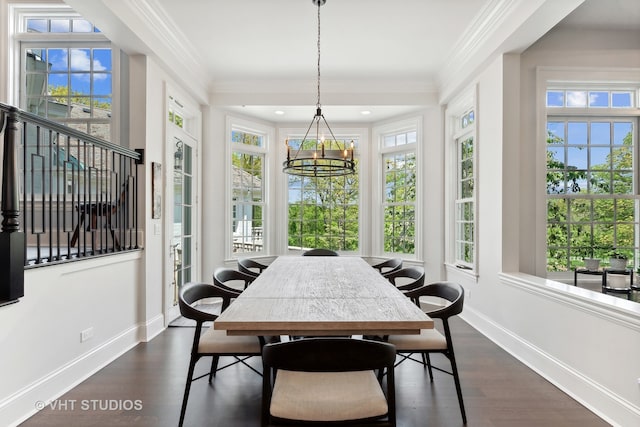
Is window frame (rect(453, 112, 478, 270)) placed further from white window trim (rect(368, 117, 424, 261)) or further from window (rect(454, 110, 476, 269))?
white window trim (rect(368, 117, 424, 261))

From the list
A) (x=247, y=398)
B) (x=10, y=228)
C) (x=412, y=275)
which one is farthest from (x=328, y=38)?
(x=247, y=398)

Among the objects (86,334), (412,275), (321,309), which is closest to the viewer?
(321,309)

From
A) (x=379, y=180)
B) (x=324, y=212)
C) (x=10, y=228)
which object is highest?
(x=379, y=180)

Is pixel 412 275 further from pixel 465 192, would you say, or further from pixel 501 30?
pixel 501 30

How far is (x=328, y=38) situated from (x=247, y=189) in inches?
108

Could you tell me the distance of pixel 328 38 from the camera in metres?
4.00

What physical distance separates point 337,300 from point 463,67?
346 centimetres

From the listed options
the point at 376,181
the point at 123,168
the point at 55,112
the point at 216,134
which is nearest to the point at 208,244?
the point at 216,134

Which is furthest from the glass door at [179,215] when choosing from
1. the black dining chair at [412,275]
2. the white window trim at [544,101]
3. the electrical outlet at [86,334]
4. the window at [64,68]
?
the white window trim at [544,101]

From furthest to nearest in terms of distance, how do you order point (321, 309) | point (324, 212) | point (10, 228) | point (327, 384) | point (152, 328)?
point (324, 212) < point (152, 328) < point (10, 228) < point (321, 309) < point (327, 384)

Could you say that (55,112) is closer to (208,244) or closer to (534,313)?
(208,244)

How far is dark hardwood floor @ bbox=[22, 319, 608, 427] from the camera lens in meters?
2.23

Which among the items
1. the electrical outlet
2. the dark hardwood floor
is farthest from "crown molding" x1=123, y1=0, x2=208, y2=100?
the dark hardwood floor

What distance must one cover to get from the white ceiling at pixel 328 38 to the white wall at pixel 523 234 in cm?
28
